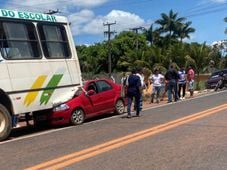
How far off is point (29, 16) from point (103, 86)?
162 inches

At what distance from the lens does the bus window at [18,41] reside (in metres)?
12.0

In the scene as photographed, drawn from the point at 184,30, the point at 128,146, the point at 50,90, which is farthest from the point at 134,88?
the point at 184,30

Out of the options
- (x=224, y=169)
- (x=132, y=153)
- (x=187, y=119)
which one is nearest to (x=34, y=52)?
(x=187, y=119)

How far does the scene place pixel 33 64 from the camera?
42.1 ft

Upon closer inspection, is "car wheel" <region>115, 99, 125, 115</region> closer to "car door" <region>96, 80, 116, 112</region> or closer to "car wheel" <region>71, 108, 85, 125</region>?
"car door" <region>96, 80, 116, 112</region>

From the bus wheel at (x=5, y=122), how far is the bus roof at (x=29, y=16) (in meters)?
2.33

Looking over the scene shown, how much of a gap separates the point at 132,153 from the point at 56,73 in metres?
5.60

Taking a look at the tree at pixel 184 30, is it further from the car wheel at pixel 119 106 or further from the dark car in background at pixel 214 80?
the car wheel at pixel 119 106

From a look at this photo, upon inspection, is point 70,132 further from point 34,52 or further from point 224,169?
point 224,169

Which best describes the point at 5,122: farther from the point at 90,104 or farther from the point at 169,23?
the point at 169,23

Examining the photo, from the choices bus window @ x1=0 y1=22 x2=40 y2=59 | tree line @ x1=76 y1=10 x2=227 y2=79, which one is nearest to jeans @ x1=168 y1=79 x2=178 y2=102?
bus window @ x1=0 y1=22 x2=40 y2=59

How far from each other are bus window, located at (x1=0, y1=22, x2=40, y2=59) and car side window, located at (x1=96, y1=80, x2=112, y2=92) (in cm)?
324

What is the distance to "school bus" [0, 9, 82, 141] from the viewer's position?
12.0 metres

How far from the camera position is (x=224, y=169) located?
723 centimetres
